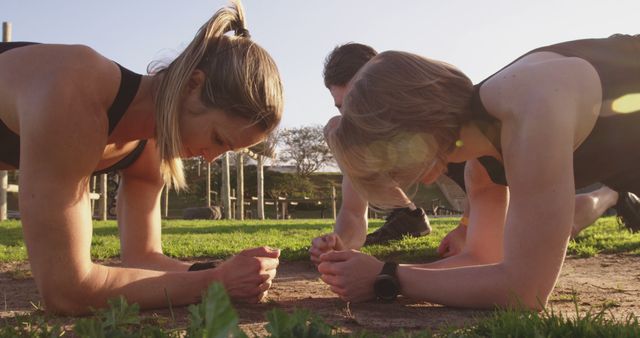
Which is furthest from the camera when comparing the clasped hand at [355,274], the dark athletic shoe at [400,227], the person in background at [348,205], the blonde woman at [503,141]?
the dark athletic shoe at [400,227]

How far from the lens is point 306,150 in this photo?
44906 mm

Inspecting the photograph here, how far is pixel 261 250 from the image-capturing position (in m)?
2.59

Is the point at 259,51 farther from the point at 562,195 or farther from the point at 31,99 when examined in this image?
the point at 562,195

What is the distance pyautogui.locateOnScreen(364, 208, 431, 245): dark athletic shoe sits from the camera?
228 inches

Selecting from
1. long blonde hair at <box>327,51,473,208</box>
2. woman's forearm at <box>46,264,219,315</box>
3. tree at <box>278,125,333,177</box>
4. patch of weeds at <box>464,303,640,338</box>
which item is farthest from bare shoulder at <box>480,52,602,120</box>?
tree at <box>278,125,333,177</box>

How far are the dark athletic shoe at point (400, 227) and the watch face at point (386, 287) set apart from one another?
330cm

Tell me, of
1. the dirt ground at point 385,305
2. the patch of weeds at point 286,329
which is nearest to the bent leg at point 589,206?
the dirt ground at point 385,305

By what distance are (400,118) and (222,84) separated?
0.77 metres

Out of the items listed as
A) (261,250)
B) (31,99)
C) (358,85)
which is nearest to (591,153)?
(358,85)

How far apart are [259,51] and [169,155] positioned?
58 cm

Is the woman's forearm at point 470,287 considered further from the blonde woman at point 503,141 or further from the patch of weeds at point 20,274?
the patch of weeds at point 20,274

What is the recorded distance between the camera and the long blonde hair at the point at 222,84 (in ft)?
8.00

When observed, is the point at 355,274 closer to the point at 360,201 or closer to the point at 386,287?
the point at 386,287

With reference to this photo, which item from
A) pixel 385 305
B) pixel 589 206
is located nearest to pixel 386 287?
pixel 385 305
